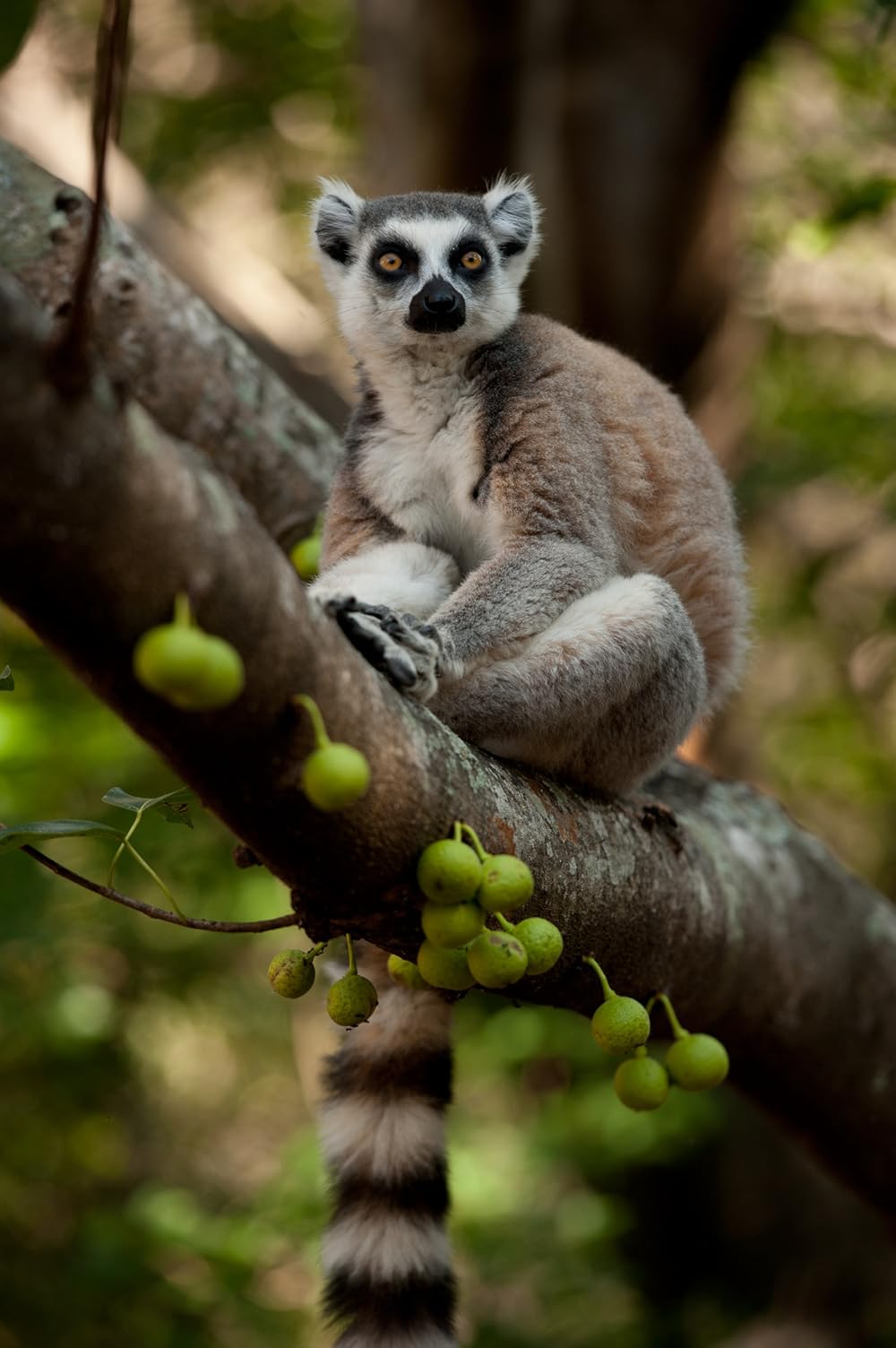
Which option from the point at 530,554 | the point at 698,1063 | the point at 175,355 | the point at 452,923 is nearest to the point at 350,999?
the point at 452,923

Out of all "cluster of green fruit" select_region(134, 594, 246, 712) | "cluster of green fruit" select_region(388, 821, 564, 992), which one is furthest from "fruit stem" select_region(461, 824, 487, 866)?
"cluster of green fruit" select_region(134, 594, 246, 712)

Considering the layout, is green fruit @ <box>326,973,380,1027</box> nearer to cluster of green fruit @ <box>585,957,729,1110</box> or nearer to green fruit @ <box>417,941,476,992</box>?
green fruit @ <box>417,941,476,992</box>

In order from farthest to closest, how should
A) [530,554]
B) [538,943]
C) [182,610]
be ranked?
[530,554] → [538,943] → [182,610]

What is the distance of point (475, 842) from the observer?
2162 millimetres

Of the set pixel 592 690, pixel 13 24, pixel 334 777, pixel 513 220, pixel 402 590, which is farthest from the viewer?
pixel 513 220

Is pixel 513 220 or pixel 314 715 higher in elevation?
pixel 513 220

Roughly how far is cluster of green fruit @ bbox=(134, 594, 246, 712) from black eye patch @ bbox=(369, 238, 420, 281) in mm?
2798

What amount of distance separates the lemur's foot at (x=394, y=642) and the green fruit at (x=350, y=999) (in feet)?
1.99

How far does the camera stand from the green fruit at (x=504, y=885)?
1.99 m

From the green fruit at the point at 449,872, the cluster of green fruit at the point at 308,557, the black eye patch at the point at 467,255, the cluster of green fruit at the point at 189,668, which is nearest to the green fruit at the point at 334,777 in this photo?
the cluster of green fruit at the point at 189,668

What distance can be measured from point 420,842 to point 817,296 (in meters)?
7.89

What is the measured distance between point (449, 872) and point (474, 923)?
9 cm

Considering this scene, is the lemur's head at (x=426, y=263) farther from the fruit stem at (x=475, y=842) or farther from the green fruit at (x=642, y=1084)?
the green fruit at (x=642, y=1084)

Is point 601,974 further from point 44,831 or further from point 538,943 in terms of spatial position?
point 44,831
